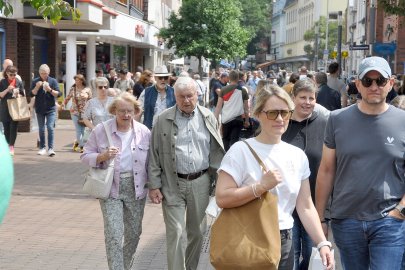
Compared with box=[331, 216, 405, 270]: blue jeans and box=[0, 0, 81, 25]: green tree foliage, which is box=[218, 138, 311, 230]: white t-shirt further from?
box=[0, 0, 81, 25]: green tree foliage

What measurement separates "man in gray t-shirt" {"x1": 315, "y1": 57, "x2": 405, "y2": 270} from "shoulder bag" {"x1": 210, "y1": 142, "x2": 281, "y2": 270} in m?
0.74

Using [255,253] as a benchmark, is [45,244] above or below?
below

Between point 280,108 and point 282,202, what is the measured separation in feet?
1.71

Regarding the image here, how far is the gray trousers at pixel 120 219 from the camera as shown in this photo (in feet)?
22.5

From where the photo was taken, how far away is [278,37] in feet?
513

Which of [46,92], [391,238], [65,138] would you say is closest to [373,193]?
[391,238]

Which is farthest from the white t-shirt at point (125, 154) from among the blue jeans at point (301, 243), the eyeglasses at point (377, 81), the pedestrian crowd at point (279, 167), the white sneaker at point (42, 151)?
the white sneaker at point (42, 151)

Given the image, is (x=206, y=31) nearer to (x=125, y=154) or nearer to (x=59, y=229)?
(x=59, y=229)

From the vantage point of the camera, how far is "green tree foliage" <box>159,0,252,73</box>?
45438 mm

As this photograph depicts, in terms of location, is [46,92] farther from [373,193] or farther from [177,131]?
[373,193]

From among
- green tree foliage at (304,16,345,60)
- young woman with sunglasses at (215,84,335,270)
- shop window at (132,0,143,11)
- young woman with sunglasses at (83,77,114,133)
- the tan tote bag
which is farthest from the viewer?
green tree foliage at (304,16,345,60)

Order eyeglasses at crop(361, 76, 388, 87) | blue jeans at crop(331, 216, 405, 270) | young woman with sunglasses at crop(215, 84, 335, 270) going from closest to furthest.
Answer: young woman with sunglasses at crop(215, 84, 335, 270)
blue jeans at crop(331, 216, 405, 270)
eyeglasses at crop(361, 76, 388, 87)

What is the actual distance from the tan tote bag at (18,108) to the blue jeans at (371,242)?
481 inches

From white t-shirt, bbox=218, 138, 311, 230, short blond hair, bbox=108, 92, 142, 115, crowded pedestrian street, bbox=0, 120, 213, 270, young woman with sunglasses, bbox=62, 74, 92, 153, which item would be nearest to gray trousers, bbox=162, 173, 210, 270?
short blond hair, bbox=108, 92, 142, 115
